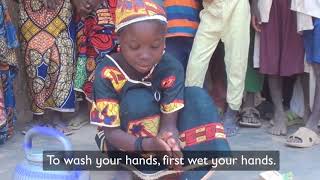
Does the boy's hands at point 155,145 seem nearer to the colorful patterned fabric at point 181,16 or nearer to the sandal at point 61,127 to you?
the colorful patterned fabric at point 181,16

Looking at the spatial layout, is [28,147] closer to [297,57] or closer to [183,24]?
[183,24]

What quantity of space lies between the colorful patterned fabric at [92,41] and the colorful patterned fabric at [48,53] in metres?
0.07

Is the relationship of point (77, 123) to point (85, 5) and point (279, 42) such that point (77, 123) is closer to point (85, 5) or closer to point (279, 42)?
point (85, 5)

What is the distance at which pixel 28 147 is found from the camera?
2.72 metres

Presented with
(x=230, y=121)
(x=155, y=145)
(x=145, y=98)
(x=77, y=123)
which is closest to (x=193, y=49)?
(x=230, y=121)

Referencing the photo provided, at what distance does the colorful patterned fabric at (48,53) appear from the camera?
12.9 feet

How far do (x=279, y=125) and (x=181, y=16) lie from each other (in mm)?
967

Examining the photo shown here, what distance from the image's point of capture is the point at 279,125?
158 inches

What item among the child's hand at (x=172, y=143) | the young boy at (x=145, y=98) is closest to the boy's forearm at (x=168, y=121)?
the young boy at (x=145, y=98)

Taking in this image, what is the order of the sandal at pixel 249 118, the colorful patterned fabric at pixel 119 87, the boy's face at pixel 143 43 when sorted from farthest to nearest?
1. the sandal at pixel 249 118
2. the colorful patterned fabric at pixel 119 87
3. the boy's face at pixel 143 43

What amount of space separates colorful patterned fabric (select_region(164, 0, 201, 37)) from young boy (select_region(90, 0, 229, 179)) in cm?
99

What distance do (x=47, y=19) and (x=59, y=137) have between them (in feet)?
4.79

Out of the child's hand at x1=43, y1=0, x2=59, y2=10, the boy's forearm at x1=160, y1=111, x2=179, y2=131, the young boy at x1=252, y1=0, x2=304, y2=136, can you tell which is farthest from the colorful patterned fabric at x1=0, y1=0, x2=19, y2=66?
the young boy at x1=252, y1=0, x2=304, y2=136

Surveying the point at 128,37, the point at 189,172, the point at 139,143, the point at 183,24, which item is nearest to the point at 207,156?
the point at 189,172
